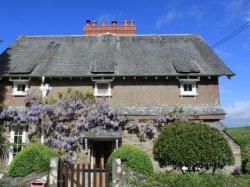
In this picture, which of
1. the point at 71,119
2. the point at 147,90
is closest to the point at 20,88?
the point at 71,119

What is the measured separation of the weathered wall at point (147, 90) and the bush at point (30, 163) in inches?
247

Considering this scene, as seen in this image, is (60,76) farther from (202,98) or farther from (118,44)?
(202,98)

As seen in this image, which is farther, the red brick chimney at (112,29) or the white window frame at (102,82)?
the red brick chimney at (112,29)

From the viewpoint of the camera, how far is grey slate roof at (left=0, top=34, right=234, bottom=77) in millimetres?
26672

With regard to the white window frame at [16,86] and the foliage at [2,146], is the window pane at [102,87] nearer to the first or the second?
the white window frame at [16,86]

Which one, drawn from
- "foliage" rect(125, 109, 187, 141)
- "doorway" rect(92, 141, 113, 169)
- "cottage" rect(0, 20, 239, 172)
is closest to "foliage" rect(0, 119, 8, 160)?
"cottage" rect(0, 20, 239, 172)

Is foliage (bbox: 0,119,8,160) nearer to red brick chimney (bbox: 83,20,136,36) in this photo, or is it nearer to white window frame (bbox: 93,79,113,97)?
white window frame (bbox: 93,79,113,97)

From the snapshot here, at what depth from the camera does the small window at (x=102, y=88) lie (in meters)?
26.5

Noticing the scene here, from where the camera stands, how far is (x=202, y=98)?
86.6 ft

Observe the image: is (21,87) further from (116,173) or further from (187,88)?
(116,173)

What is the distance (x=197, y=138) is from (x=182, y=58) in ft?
28.8

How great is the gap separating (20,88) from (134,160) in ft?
34.5

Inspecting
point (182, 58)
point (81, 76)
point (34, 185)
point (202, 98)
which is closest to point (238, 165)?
point (202, 98)

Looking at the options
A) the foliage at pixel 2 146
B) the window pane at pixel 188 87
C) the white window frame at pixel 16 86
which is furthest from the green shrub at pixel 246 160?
the foliage at pixel 2 146
